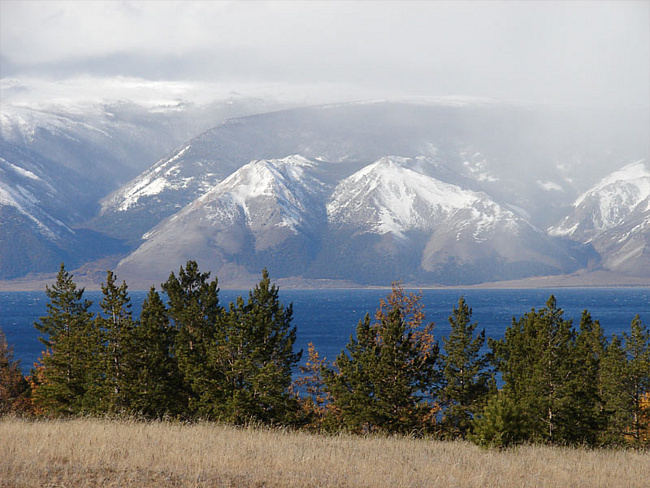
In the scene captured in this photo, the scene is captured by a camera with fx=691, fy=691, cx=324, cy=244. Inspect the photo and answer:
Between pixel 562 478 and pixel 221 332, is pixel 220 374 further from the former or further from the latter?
pixel 562 478

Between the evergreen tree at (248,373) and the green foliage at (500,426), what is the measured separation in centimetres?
1407

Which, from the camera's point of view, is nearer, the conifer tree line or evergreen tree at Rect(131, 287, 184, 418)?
the conifer tree line

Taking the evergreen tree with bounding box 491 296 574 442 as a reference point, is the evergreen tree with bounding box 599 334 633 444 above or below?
below

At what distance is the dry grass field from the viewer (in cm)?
1598

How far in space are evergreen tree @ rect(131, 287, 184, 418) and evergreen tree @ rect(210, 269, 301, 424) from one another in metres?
3.93

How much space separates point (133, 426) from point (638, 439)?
166ft

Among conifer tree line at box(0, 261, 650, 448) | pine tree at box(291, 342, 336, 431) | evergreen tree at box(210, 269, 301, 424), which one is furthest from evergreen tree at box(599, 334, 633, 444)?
evergreen tree at box(210, 269, 301, 424)

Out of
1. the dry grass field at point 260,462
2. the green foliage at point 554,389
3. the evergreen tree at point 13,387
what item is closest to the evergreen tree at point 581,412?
the green foliage at point 554,389

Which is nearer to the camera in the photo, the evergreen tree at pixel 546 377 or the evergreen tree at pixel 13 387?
the evergreen tree at pixel 546 377

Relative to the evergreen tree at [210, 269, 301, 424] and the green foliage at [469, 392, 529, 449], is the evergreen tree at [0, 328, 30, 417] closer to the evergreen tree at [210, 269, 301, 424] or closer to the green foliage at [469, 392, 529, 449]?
the evergreen tree at [210, 269, 301, 424]

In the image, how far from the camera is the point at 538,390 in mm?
44125

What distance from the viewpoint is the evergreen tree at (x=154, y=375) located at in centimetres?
4112

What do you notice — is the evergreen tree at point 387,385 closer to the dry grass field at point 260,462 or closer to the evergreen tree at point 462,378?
the evergreen tree at point 462,378

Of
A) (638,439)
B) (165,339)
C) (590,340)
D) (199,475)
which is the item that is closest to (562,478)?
(199,475)
